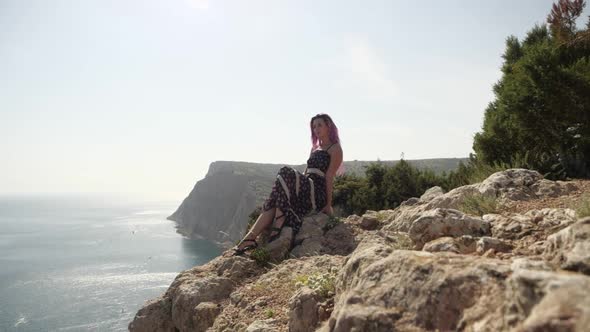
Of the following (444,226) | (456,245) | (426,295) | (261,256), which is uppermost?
(444,226)

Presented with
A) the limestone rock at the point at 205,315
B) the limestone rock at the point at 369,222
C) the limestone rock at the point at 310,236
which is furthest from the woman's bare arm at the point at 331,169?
the limestone rock at the point at 205,315

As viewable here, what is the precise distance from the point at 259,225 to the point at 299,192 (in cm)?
127

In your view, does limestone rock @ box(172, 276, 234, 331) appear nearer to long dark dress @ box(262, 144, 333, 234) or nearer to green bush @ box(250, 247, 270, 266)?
green bush @ box(250, 247, 270, 266)

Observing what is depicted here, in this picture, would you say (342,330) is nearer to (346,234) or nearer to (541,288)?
(541,288)

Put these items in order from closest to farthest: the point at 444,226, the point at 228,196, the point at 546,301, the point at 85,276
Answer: the point at 546,301, the point at 444,226, the point at 85,276, the point at 228,196

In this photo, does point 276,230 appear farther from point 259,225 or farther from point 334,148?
point 334,148

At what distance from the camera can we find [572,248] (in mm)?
2307

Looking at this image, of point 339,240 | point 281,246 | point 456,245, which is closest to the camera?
point 456,245

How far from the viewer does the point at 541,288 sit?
72.0 inches

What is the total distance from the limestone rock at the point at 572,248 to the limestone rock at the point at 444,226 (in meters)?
1.18

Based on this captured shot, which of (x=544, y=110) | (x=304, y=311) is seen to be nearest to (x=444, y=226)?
(x=304, y=311)

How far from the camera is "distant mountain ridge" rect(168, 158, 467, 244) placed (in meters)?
98.8

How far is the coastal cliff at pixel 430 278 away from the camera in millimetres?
1985

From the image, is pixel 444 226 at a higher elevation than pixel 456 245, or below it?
higher
